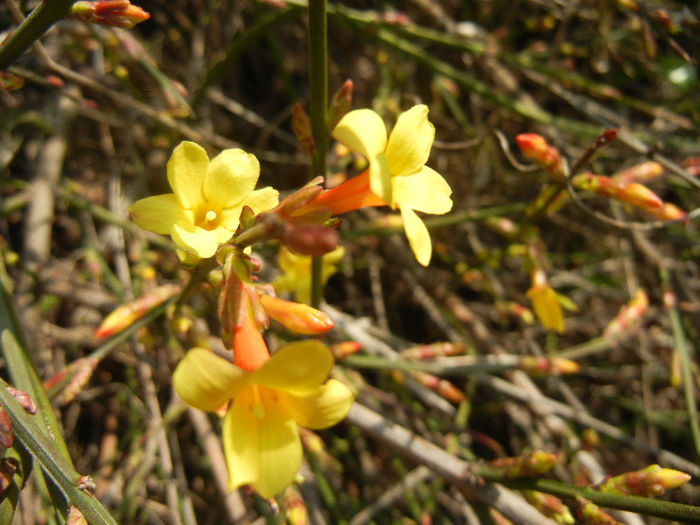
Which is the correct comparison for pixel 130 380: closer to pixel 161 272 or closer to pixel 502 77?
pixel 161 272

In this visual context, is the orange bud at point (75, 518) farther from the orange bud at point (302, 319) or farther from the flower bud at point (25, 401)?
the orange bud at point (302, 319)

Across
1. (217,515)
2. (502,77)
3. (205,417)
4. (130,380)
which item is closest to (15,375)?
(205,417)

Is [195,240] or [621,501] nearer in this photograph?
[195,240]

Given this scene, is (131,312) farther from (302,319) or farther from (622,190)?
(622,190)

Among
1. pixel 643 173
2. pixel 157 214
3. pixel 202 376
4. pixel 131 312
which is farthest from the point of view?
pixel 643 173

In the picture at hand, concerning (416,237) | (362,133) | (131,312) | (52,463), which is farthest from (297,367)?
(131,312)

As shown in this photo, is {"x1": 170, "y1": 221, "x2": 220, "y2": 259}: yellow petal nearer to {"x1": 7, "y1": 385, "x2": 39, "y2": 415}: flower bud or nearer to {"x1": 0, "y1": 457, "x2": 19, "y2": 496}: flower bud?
{"x1": 7, "y1": 385, "x2": 39, "y2": 415}: flower bud
